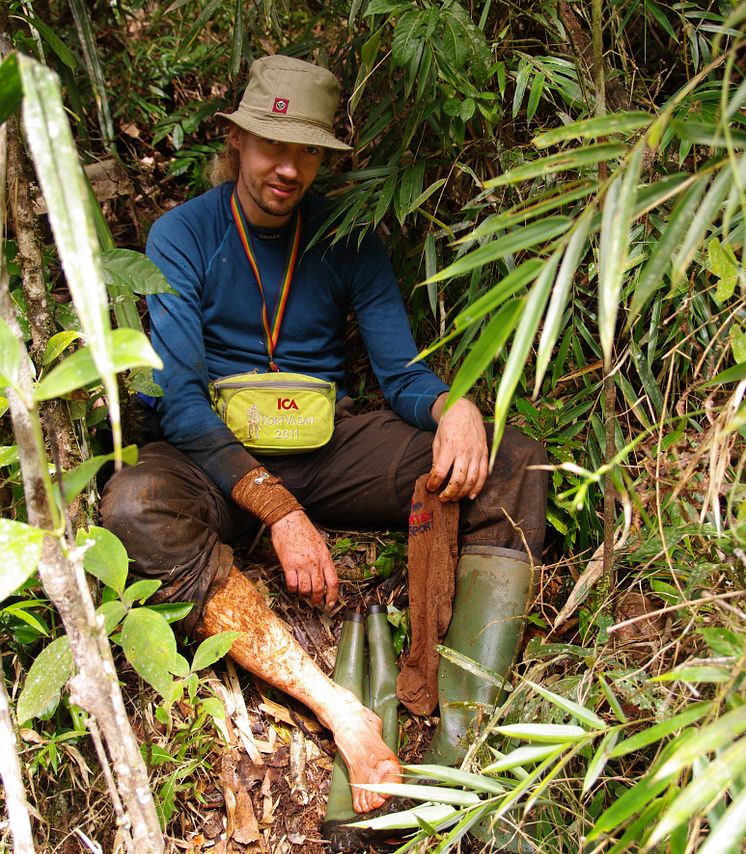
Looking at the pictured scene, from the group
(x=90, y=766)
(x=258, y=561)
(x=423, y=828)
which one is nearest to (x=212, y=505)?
(x=258, y=561)

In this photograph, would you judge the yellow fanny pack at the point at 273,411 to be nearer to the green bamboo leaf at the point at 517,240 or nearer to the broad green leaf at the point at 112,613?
the broad green leaf at the point at 112,613

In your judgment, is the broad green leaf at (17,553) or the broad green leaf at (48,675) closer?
the broad green leaf at (17,553)

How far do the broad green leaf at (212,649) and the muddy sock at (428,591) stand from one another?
0.64 metres

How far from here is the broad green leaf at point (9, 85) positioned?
917 mm

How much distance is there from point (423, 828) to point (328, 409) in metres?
1.43

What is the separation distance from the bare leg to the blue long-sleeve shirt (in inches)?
24.9

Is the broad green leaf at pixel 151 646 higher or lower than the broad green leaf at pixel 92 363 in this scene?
lower

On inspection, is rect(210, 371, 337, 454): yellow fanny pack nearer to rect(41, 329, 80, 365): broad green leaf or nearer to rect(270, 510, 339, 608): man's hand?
rect(270, 510, 339, 608): man's hand

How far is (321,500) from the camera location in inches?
105

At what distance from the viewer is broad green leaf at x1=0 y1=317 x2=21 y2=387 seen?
0.94 metres

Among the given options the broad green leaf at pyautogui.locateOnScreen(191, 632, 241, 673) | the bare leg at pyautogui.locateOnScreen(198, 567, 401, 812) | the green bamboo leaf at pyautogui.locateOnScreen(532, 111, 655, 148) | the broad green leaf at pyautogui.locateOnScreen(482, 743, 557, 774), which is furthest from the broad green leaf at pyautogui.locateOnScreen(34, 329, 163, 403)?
the bare leg at pyautogui.locateOnScreen(198, 567, 401, 812)

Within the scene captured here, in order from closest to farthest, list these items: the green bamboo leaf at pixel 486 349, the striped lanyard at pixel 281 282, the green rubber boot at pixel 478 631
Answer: the green bamboo leaf at pixel 486 349 → the green rubber boot at pixel 478 631 → the striped lanyard at pixel 281 282

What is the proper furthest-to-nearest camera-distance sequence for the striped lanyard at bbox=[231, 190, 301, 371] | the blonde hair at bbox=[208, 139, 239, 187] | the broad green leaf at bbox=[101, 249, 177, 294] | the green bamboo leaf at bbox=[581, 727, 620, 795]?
the blonde hair at bbox=[208, 139, 239, 187]
the striped lanyard at bbox=[231, 190, 301, 371]
the broad green leaf at bbox=[101, 249, 177, 294]
the green bamboo leaf at bbox=[581, 727, 620, 795]

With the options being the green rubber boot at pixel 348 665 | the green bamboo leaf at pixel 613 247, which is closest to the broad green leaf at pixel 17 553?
the green bamboo leaf at pixel 613 247
